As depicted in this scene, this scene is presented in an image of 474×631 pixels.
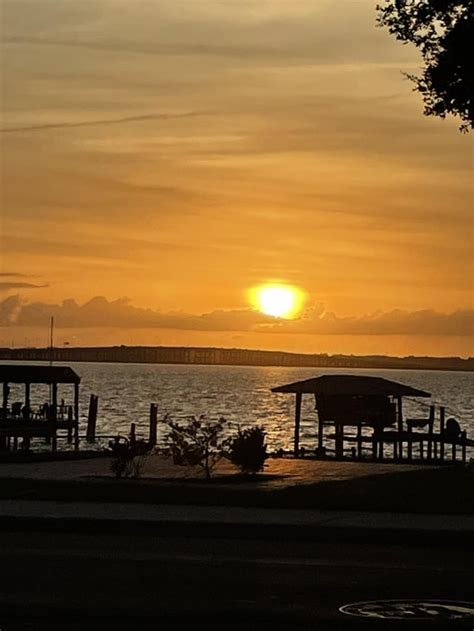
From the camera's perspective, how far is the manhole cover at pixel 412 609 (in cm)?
1047

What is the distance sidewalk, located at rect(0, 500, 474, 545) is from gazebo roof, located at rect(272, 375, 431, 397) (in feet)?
83.9

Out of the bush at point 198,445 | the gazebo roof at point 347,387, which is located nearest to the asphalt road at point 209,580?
the bush at point 198,445

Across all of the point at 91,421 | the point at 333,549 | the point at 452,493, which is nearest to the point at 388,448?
the point at 91,421

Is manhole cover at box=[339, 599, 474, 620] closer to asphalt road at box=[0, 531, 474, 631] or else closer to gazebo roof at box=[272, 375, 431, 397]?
asphalt road at box=[0, 531, 474, 631]

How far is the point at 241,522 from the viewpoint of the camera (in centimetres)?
1593

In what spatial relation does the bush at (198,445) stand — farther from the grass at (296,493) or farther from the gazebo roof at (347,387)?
the gazebo roof at (347,387)

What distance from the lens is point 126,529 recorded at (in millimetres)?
15922

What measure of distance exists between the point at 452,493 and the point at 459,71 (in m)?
6.63

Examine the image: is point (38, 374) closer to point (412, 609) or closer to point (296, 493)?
point (296, 493)

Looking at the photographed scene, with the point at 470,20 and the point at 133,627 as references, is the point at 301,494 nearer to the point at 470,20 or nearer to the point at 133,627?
the point at 470,20

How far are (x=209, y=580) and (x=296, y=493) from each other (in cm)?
716

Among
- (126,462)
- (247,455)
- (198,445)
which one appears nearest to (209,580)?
(126,462)

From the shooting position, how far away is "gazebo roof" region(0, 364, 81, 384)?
62447 mm

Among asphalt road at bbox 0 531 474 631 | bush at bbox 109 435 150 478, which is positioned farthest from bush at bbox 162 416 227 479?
asphalt road at bbox 0 531 474 631
